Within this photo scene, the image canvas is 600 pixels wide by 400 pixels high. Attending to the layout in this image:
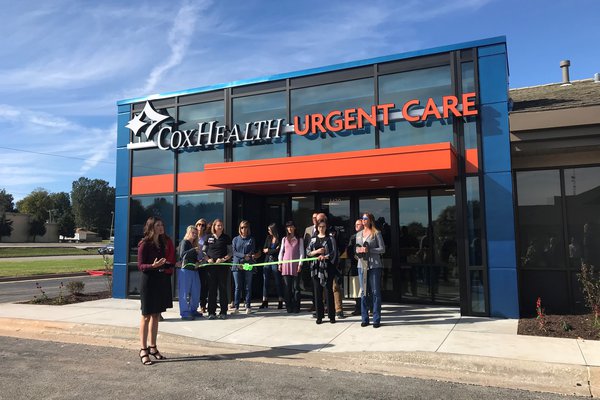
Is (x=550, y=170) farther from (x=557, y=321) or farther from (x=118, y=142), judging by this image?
(x=118, y=142)

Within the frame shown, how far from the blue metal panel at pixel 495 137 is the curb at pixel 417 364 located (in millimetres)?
4085

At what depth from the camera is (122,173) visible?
37.7 feet

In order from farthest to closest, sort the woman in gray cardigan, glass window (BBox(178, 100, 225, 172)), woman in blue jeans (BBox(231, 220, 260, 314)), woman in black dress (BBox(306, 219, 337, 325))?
glass window (BBox(178, 100, 225, 172)) < woman in blue jeans (BBox(231, 220, 260, 314)) < woman in black dress (BBox(306, 219, 337, 325)) < the woman in gray cardigan

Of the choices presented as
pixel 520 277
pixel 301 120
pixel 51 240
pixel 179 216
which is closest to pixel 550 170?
pixel 520 277

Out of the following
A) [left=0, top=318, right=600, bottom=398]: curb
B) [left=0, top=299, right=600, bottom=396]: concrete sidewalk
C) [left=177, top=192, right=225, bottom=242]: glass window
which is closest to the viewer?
[left=0, top=318, right=600, bottom=398]: curb

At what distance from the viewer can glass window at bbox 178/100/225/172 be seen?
34.4ft

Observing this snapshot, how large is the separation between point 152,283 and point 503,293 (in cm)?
600

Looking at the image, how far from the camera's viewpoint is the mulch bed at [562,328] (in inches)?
255

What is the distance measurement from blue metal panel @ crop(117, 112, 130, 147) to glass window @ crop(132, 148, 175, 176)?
17.4 inches

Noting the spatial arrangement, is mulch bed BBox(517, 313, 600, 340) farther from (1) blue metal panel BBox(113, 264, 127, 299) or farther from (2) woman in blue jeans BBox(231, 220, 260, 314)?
(1) blue metal panel BBox(113, 264, 127, 299)

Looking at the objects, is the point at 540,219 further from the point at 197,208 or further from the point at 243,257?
the point at 197,208

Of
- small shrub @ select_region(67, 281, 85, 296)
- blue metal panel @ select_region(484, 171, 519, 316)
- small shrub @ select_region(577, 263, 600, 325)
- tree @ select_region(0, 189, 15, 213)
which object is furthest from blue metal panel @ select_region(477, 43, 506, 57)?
tree @ select_region(0, 189, 15, 213)

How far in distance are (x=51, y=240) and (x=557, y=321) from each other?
343ft

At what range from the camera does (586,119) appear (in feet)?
24.6
